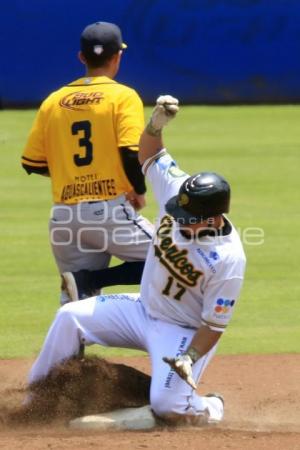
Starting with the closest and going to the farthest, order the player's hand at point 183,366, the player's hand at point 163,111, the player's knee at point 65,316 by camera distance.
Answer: the player's hand at point 183,366
the player's hand at point 163,111
the player's knee at point 65,316

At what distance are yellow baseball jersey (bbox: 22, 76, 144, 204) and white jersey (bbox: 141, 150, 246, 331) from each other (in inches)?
27.3

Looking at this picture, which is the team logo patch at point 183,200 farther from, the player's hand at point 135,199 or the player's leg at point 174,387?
the player's hand at point 135,199

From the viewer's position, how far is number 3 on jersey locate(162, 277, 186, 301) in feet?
18.9

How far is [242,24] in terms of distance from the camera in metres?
19.9

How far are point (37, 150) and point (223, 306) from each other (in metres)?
1.98

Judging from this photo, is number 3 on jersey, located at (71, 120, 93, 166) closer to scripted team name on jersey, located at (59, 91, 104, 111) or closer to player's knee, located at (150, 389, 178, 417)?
scripted team name on jersey, located at (59, 91, 104, 111)

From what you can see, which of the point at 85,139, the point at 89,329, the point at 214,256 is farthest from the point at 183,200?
the point at 85,139

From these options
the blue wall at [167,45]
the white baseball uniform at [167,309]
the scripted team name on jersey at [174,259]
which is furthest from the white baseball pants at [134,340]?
the blue wall at [167,45]

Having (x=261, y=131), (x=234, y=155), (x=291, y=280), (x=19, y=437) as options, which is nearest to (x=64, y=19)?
(x=261, y=131)

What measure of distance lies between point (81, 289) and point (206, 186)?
145 centimetres

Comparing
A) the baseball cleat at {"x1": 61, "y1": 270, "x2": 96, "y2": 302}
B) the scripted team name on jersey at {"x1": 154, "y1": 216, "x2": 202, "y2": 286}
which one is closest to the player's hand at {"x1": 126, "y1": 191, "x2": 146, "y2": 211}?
the baseball cleat at {"x1": 61, "y1": 270, "x2": 96, "y2": 302}

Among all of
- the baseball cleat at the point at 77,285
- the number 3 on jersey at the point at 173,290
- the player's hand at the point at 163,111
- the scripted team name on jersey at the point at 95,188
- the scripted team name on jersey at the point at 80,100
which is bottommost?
the baseball cleat at the point at 77,285

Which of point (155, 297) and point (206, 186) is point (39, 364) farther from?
point (206, 186)

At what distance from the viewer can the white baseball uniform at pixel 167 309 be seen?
5641 mm
